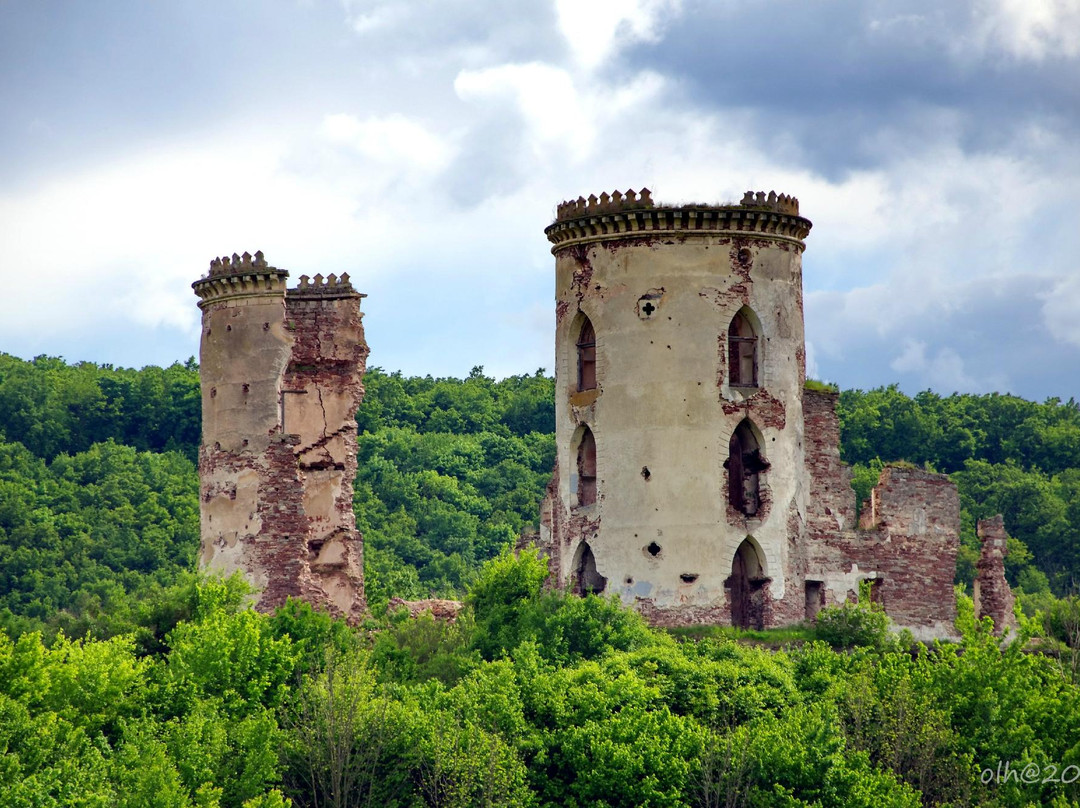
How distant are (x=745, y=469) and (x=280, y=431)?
25.4ft

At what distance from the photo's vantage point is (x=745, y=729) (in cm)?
3800

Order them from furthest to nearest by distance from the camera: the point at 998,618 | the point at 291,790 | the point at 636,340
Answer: the point at 998,618 → the point at 636,340 → the point at 291,790

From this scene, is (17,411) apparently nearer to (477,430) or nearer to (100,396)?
(100,396)

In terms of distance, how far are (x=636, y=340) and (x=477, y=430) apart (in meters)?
39.2

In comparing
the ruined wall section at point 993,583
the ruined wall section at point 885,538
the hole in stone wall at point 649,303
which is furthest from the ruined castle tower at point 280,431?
the ruined wall section at point 993,583

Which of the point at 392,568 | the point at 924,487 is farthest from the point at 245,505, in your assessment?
the point at 392,568

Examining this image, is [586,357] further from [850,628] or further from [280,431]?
[850,628]

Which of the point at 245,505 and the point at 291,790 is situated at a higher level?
the point at 245,505

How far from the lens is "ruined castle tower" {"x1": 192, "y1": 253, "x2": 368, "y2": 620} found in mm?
42938

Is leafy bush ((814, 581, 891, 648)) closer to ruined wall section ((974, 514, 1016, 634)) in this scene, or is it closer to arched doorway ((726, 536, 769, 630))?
arched doorway ((726, 536, 769, 630))

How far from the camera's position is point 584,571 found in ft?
137

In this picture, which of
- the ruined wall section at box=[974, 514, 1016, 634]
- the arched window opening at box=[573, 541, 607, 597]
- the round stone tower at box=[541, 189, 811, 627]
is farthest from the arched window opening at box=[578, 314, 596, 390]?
the ruined wall section at box=[974, 514, 1016, 634]

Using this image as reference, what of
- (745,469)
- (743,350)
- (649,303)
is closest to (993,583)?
(745,469)

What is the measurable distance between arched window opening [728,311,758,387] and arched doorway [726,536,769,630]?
2.61 m
